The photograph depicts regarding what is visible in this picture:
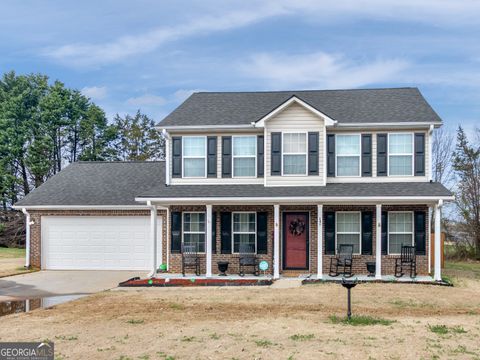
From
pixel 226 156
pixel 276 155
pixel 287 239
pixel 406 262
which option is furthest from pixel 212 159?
pixel 406 262

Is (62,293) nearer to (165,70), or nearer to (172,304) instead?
(172,304)

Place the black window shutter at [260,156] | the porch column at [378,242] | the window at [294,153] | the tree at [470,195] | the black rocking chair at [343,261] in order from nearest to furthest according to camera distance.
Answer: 1. the porch column at [378,242]
2. the black rocking chair at [343,261]
3. the window at [294,153]
4. the black window shutter at [260,156]
5. the tree at [470,195]

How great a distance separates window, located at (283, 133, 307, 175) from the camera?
1892 centimetres

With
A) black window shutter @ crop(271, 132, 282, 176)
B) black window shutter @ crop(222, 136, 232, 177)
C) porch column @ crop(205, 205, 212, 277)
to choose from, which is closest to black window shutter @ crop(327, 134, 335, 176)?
black window shutter @ crop(271, 132, 282, 176)

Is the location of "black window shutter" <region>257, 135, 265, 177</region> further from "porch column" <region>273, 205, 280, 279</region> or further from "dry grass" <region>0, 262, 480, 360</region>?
"dry grass" <region>0, 262, 480, 360</region>

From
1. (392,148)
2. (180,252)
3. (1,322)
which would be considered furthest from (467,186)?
(1,322)

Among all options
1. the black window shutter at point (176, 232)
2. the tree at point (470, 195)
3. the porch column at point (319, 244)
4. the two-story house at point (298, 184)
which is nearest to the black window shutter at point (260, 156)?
the two-story house at point (298, 184)

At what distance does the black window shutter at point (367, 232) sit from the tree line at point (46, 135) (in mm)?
28225

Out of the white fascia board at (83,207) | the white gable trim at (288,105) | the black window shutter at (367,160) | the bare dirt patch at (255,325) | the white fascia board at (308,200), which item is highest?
the white gable trim at (288,105)

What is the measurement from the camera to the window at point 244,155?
63.8ft

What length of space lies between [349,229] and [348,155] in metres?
2.52

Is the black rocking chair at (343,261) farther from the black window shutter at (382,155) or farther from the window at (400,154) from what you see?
the window at (400,154)

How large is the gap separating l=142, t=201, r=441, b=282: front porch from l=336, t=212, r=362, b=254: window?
97mm

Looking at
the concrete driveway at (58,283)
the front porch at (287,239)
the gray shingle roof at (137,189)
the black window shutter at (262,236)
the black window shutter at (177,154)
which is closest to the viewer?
the concrete driveway at (58,283)
